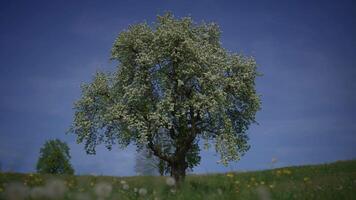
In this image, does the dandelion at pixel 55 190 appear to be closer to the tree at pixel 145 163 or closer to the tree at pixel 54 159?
the tree at pixel 145 163

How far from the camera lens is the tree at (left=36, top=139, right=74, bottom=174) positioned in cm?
6638

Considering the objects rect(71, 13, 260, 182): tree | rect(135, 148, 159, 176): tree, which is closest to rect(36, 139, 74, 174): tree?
rect(135, 148, 159, 176): tree

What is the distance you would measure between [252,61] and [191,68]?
6.13 metres

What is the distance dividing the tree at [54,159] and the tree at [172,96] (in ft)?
125

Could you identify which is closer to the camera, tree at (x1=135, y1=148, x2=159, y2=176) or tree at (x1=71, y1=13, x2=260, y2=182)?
tree at (x1=71, y1=13, x2=260, y2=182)

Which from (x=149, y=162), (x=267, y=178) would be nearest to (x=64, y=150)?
(x=149, y=162)

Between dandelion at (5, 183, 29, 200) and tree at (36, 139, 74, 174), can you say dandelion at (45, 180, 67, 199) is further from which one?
tree at (36, 139, 74, 174)

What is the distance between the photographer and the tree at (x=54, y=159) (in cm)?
6638

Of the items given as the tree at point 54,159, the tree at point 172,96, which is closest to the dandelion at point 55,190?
the tree at point 172,96

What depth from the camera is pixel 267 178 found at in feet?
64.2

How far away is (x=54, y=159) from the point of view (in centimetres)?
6731

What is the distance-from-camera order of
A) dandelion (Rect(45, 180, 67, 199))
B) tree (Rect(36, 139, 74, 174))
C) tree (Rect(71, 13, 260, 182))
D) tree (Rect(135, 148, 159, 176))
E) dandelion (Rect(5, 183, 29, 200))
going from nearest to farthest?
dandelion (Rect(5, 183, 29, 200))
dandelion (Rect(45, 180, 67, 199))
tree (Rect(71, 13, 260, 182))
tree (Rect(135, 148, 159, 176))
tree (Rect(36, 139, 74, 174))

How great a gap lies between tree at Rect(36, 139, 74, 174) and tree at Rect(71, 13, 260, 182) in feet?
125

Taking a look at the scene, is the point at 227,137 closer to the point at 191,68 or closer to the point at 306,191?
the point at 191,68
